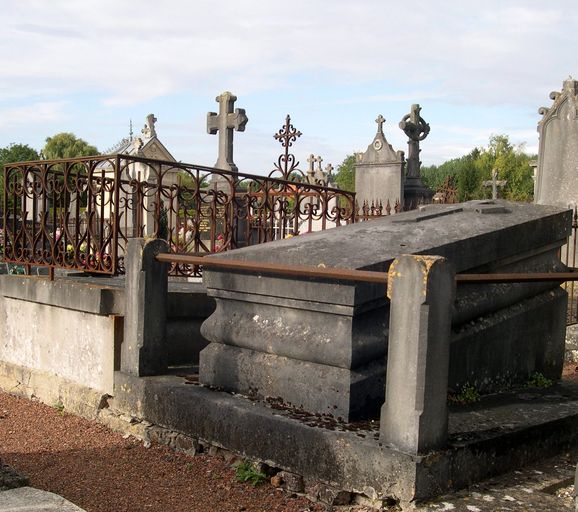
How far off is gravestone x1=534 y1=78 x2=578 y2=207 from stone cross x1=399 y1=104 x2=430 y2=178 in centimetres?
406

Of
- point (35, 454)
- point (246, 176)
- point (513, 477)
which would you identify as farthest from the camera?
point (246, 176)

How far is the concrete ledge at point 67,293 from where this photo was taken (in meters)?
5.01

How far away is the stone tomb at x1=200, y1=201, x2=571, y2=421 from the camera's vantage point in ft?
12.1

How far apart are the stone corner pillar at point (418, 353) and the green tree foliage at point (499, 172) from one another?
127 ft

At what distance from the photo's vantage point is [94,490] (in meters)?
3.76

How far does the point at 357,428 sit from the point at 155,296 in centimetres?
178

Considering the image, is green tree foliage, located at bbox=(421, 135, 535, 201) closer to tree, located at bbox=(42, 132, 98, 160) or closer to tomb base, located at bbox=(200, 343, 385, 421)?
tree, located at bbox=(42, 132, 98, 160)

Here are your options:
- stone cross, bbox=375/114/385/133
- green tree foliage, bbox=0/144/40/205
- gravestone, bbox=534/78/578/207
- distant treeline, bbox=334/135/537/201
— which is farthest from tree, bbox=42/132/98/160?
gravestone, bbox=534/78/578/207

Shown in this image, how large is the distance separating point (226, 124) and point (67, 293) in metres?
8.06

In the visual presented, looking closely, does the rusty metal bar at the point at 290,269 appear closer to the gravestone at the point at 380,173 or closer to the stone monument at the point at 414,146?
the gravestone at the point at 380,173

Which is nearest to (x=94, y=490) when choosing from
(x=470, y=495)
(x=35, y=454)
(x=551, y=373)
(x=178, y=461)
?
(x=178, y=461)

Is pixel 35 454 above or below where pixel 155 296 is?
below

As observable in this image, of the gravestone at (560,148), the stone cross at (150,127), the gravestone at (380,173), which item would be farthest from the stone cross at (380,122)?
→ the stone cross at (150,127)

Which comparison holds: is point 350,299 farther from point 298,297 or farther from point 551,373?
point 551,373
